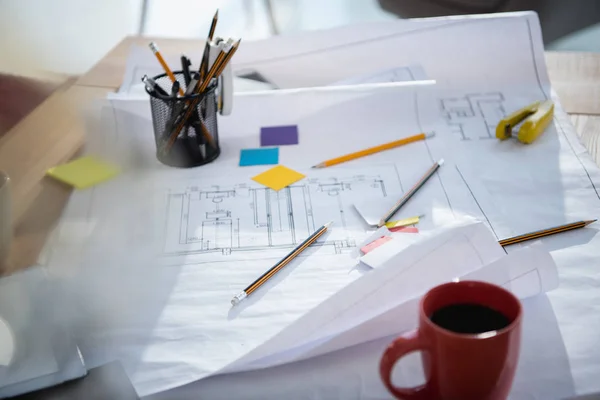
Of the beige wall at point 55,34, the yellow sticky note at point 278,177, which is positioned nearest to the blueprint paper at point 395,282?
the yellow sticky note at point 278,177

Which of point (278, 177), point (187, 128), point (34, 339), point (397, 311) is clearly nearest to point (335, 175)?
point (278, 177)

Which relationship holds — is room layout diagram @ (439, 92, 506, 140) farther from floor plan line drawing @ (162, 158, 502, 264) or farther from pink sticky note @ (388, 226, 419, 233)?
pink sticky note @ (388, 226, 419, 233)

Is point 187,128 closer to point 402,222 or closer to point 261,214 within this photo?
point 261,214

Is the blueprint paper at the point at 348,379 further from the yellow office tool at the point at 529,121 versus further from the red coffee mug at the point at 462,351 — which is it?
the yellow office tool at the point at 529,121

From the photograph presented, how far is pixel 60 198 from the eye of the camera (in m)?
0.68

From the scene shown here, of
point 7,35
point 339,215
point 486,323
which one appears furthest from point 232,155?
point 486,323

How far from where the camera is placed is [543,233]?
1.96ft

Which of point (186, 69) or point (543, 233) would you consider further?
point (186, 69)

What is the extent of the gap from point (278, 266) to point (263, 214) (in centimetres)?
11

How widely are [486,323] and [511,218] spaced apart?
275 mm

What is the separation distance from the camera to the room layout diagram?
807mm

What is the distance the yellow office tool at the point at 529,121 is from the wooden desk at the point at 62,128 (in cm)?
5

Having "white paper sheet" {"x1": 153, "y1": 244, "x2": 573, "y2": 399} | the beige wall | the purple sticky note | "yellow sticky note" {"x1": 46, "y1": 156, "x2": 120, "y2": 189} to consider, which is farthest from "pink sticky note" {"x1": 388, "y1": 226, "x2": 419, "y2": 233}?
the beige wall

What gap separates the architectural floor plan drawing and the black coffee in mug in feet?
0.71
